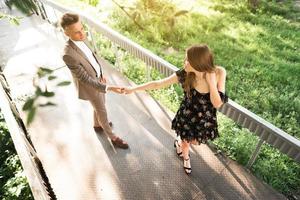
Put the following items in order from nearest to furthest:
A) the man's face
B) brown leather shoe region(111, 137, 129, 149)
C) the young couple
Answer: the young couple → the man's face → brown leather shoe region(111, 137, 129, 149)

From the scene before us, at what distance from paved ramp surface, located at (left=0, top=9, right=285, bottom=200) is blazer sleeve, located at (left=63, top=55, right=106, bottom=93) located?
1.39 feet

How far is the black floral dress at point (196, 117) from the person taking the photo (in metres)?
3.03

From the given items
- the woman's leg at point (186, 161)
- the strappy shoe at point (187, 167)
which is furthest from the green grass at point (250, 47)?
the strappy shoe at point (187, 167)

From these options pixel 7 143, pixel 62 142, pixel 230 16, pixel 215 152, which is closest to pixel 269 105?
pixel 215 152

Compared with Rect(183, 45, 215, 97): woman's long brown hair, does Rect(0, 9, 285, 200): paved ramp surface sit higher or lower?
lower

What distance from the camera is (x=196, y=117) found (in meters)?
3.21

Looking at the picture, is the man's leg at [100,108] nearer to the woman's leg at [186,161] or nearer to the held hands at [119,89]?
the held hands at [119,89]

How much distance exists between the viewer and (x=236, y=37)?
8.73 m

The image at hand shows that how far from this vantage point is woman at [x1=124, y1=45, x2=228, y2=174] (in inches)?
104

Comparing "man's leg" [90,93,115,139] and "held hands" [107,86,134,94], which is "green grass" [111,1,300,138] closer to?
"held hands" [107,86,134,94]

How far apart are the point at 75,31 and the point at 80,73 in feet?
1.62

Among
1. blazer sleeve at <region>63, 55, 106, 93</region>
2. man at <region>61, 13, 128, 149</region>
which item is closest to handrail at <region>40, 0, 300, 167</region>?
man at <region>61, 13, 128, 149</region>

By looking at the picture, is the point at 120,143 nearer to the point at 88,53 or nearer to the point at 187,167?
the point at 187,167

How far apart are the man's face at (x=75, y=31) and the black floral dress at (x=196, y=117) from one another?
1227 mm
